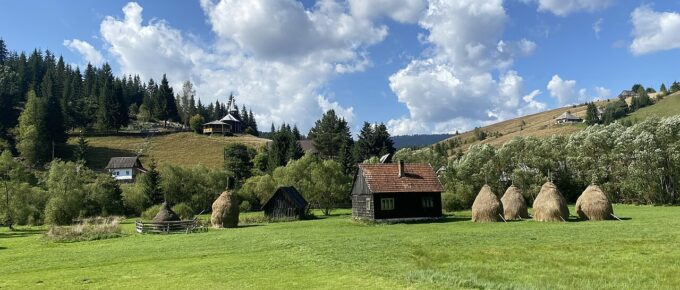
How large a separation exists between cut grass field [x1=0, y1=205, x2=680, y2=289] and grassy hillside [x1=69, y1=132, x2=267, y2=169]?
3117 inches

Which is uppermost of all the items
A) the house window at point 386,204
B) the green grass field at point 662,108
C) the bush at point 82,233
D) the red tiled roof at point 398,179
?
the green grass field at point 662,108

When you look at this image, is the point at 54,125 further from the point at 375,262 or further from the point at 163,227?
the point at 375,262

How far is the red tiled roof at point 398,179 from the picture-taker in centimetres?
4338

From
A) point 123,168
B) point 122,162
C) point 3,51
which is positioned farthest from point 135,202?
point 3,51

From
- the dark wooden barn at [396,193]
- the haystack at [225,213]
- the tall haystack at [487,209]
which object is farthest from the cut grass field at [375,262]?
the dark wooden barn at [396,193]

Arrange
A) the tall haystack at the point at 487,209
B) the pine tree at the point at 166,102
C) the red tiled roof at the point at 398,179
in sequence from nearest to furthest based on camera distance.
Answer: the tall haystack at the point at 487,209
the red tiled roof at the point at 398,179
the pine tree at the point at 166,102

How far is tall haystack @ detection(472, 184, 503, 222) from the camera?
126 feet

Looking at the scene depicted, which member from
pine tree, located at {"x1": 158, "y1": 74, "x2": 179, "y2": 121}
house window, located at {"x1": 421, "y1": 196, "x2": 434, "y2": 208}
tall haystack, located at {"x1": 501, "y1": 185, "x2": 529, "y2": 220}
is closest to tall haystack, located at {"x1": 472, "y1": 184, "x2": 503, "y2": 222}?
tall haystack, located at {"x1": 501, "y1": 185, "x2": 529, "y2": 220}

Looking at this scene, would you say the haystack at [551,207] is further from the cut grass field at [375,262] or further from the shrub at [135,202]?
the shrub at [135,202]

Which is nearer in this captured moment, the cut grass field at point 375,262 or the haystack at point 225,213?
the cut grass field at point 375,262

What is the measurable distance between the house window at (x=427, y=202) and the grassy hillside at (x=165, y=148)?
66.5 m

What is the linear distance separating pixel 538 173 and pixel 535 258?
4864 cm

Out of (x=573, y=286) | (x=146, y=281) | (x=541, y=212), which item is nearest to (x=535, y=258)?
(x=573, y=286)

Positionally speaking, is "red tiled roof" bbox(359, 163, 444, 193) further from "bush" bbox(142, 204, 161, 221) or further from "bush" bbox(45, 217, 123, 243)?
"bush" bbox(142, 204, 161, 221)
